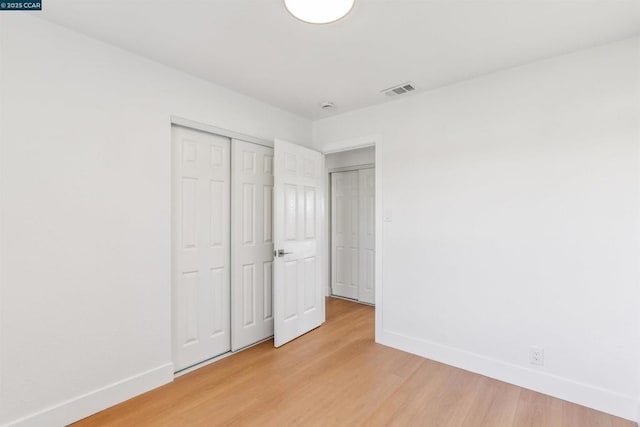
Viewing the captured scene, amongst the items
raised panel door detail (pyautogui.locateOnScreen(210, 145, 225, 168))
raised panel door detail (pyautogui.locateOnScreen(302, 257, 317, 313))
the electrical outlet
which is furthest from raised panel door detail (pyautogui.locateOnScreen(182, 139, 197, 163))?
the electrical outlet

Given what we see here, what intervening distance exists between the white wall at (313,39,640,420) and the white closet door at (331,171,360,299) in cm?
158

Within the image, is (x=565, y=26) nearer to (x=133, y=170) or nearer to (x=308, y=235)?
(x=308, y=235)

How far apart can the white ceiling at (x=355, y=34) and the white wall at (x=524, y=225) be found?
32 centimetres

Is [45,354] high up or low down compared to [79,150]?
down

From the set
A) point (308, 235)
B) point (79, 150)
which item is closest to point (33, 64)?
point (79, 150)

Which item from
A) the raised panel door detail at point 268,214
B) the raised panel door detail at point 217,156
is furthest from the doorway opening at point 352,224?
the raised panel door detail at point 217,156

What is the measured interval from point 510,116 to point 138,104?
2.82 meters

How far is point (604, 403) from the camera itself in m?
1.96

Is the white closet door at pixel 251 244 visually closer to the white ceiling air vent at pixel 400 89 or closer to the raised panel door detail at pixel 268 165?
the raised panel door detail at pixel 268 165

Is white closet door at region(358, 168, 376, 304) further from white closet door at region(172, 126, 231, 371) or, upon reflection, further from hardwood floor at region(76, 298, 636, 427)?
white closet door at region(172, 126, 231, 371)

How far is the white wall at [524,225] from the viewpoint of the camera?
1.95m

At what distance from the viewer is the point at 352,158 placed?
15.0 ft

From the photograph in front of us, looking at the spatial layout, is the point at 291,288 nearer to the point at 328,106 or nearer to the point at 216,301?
the point at 216,301

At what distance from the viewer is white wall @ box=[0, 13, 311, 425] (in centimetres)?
166
